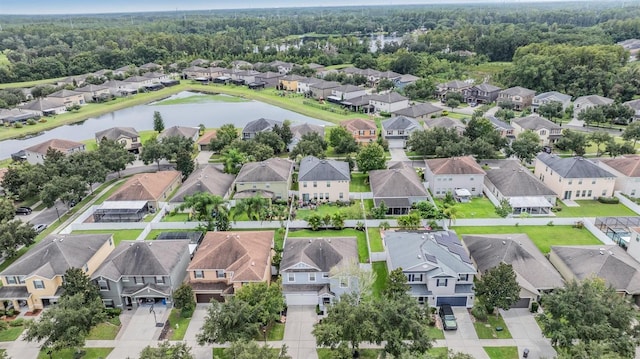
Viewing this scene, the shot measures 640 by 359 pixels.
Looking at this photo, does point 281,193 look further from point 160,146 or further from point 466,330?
point 466,330

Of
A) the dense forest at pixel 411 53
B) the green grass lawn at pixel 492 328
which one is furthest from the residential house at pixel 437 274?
the dense forest at pixel 411 53

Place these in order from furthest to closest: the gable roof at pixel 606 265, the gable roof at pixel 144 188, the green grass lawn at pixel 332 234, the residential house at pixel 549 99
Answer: the residential house at pixel 549 99 < the gable roof at pixel 144 188 < the green grass lawn at pixel 332 234 < the gable roof at pixel 606 265

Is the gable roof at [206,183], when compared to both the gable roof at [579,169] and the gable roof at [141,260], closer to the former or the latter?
the gable roof at [141,260]

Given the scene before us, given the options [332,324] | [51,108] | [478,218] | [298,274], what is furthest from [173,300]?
[51,108]

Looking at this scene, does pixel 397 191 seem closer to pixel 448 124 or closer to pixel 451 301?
pixel 451 301

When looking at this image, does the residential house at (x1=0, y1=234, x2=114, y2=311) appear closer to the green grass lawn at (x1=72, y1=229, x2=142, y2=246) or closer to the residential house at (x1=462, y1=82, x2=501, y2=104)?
the green grass lawn at (x1=72, y1=229, x2=142, y2=246)

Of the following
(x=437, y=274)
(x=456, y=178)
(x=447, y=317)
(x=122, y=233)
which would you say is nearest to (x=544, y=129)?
(x=456, y=178)
